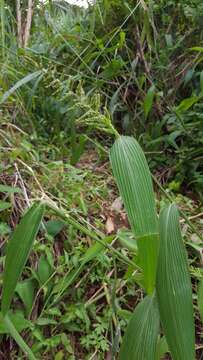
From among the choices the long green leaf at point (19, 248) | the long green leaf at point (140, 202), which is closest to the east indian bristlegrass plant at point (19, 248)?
the long green leaf at point (19, 248)

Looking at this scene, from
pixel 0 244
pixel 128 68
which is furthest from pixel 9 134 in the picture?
pixel 128 68

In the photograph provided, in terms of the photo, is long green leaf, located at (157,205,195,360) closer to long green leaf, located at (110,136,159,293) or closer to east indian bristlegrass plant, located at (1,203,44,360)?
long green leaf, located at (110,136,159,293)

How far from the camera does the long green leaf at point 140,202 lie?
46 centimetres

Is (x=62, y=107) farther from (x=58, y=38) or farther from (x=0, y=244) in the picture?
(x=0, y=244)

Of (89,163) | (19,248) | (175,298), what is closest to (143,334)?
(175,298)

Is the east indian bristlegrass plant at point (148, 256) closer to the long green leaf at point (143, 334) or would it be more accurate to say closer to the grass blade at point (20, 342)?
the long green leaf at point (143, 334)

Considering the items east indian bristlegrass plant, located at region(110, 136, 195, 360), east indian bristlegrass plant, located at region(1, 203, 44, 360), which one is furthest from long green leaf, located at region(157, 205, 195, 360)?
east indian bristlegrass plant, located at region(1, 203, 44, 360)

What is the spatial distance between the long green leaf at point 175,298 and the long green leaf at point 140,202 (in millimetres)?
33

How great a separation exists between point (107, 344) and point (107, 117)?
1.70 feet

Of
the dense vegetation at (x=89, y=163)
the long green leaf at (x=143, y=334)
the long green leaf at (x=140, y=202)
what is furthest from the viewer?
the dense vegetation at (x=89, y=163)

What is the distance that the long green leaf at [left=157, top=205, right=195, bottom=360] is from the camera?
514 millimetres

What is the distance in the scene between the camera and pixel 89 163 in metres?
1.51

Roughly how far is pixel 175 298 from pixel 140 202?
0.46 ft

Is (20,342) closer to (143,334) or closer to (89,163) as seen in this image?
(143,334)
